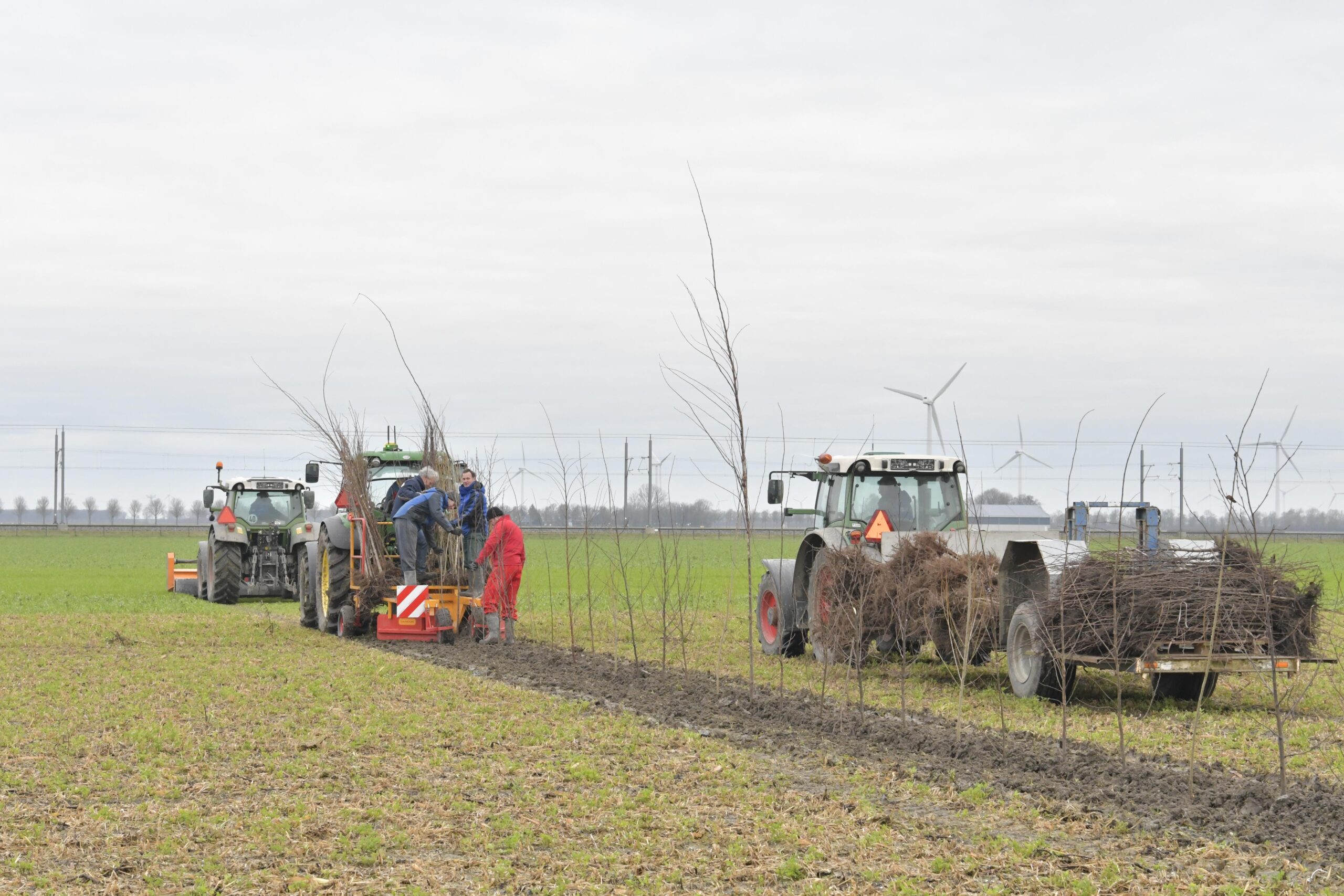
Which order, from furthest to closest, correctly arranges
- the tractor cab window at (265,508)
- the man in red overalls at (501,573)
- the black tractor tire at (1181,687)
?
the tractor cab window at (265,508) → the man in red overalls at (501,573) → the black tractor tire at (1181,687)

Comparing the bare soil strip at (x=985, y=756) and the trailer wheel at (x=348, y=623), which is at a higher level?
the trailer wheel at (x=348, y=623)

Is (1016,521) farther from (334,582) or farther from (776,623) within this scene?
(334,582)

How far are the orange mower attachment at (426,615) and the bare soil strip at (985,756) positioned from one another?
2.54m

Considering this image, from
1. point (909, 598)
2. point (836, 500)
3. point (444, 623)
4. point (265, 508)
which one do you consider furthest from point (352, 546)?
point (265, 508)

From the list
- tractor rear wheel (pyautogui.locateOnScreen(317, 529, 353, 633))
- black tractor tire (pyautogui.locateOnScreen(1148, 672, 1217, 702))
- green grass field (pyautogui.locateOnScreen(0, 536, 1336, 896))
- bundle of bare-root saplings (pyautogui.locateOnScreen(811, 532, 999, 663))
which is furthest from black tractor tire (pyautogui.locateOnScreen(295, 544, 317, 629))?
black tractor tire (pyautogui.locateOnScreen(1148, 672, 1217, 702))

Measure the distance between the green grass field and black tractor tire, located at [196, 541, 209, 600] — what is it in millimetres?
12313

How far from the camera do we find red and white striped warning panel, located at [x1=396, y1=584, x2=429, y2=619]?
15492 millimetres

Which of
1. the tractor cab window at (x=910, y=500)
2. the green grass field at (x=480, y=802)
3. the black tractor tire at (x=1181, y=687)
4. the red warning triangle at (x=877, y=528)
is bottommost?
the green grass field at (x=480, y=802)

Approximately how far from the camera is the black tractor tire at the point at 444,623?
15438mm

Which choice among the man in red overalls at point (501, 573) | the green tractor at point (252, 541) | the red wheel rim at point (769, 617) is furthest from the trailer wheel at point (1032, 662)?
the green tractor at point (252, 541)

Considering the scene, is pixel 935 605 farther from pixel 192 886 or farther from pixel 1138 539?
pixel 192 886

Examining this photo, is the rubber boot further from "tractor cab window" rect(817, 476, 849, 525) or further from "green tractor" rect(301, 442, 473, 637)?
"tractor cab window" rect(817, 476, 849, 525)

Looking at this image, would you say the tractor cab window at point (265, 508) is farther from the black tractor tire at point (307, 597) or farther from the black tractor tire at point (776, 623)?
the black tractor tire at point (776, 623)

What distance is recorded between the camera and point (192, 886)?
5672 millimetres
